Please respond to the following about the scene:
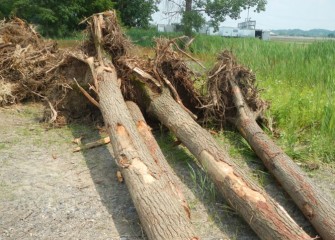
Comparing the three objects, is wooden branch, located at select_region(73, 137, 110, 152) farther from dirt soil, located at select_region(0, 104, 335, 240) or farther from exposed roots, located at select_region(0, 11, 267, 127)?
exposed roots, located at select_region(0, 11, 267, 127)

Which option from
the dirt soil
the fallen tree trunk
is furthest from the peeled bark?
the dirt soil

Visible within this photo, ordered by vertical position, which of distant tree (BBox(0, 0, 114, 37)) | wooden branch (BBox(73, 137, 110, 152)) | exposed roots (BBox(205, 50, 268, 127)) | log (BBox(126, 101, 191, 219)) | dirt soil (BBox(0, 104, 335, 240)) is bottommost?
dirt soil (BBox(0, 104, 335, 240))

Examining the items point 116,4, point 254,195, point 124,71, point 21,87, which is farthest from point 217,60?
point 116,4

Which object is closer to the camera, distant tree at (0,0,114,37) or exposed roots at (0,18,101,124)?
exposed roots at (0,18,101,124)

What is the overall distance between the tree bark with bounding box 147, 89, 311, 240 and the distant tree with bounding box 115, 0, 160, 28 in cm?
2147

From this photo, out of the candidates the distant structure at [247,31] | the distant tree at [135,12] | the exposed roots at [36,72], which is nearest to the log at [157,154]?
the exposed roots at [36,72]

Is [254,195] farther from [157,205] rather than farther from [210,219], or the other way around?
[157,205]

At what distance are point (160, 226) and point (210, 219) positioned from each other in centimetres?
70

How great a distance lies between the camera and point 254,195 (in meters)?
3.13

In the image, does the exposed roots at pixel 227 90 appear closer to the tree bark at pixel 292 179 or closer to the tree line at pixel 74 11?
the tree bark at pixel 292 179

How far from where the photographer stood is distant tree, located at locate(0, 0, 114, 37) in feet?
68.9

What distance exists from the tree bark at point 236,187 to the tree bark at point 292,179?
346mm

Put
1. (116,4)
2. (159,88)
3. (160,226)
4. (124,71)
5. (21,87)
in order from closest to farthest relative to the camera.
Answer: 1. (160,226)
2. (159,88)
3. (124,71)
4. (21,87)
5. (116,4)

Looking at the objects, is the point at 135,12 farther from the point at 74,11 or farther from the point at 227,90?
the point at 227,90
